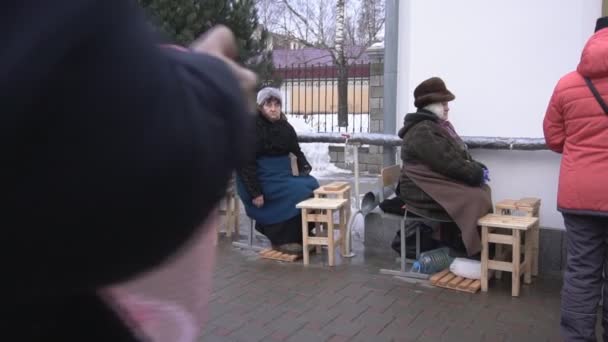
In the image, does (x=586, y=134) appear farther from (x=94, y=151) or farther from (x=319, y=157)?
(x=319, y=157)

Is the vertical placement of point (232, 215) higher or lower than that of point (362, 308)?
higher

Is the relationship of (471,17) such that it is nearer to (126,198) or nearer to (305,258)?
(305,258)

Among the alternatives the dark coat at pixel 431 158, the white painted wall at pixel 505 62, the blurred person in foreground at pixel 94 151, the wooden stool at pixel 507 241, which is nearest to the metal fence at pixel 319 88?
the white painted wall at pixel 505 62

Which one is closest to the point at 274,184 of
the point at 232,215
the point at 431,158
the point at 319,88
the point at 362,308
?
the point at 232,215

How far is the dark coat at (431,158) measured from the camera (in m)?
4.85

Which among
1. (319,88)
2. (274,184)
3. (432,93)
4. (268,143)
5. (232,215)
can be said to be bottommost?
(232,215)

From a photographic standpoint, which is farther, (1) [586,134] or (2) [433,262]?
(2) [433,262]

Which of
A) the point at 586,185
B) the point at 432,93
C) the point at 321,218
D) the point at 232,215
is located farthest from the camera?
the point at 232,215

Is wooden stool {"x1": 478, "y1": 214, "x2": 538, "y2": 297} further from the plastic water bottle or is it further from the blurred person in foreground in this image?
the blurred person in foreground

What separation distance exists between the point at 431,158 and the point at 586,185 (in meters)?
1.51

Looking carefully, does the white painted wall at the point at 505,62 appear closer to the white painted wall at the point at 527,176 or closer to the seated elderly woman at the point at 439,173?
the white painted wall at the point at 527,176

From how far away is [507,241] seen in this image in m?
4.70

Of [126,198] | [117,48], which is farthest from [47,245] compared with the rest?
[117,48]

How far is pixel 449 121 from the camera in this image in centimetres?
562
